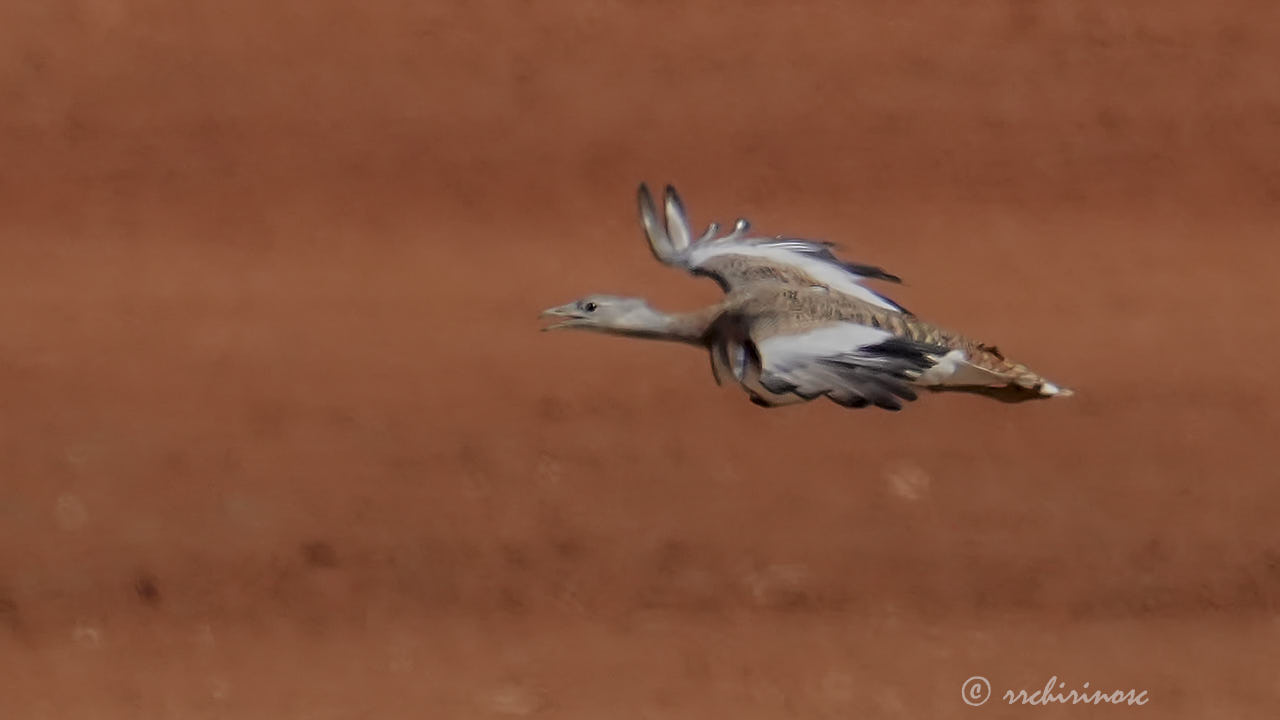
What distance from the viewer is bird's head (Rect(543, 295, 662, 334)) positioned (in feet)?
32.9

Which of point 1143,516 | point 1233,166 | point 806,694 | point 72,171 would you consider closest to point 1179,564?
point 1143,516

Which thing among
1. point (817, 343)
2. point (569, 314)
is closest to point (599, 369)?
point (569, 314)

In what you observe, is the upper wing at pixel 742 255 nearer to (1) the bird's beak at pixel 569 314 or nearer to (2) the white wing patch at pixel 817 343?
(1) the bird's beak at pixel 569 314

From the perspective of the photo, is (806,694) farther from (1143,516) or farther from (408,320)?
(408,320)

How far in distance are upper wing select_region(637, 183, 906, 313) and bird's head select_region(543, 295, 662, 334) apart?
0.41 m

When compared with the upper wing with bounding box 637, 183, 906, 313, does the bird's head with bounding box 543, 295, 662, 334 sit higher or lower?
lower

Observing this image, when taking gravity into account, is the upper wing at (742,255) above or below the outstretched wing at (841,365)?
above

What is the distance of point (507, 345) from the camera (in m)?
13.1

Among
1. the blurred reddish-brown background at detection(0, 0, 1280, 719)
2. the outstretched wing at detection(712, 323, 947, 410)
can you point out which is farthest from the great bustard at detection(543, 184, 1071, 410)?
the blurred reddish-brown background at detection(0, 0, 1280, 719)

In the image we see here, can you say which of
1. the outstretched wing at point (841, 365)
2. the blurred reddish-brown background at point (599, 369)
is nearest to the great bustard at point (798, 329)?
the outstretched wing at point (841, 365)

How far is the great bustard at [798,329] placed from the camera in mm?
8680

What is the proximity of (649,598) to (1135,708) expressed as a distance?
2474 millimetres

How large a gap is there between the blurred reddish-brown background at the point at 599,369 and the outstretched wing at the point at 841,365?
2540 millimetres

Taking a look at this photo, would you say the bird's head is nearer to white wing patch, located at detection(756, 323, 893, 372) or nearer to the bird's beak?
the bird's beak
